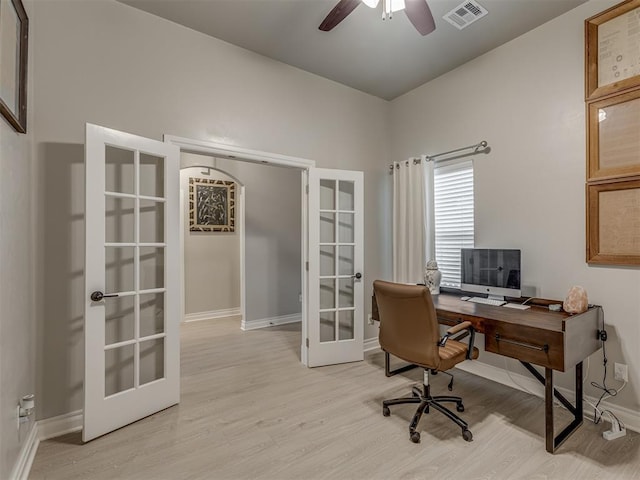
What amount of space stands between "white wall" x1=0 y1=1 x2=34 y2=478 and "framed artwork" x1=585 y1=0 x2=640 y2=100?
144 inches

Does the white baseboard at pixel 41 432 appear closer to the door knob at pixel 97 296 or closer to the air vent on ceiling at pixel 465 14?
the door knob at pixel 97 296

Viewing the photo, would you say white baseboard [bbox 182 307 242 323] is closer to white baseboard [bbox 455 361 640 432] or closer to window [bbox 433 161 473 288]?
window [bbox 433 161 473 288]

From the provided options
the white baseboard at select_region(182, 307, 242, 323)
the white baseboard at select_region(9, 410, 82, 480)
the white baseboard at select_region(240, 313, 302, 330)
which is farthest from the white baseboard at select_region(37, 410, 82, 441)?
the white baseboard at select_region(182, 307, 242, 323)

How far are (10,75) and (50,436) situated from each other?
2.17 m

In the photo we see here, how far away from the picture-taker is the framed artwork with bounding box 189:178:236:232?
535 centimetres

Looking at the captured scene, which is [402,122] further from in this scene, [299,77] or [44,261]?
[44,261]

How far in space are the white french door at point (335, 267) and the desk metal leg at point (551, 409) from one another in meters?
1.65

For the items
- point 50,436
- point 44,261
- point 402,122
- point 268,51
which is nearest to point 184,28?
point 268,51

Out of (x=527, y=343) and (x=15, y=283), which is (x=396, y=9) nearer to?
(x=527, y=343)

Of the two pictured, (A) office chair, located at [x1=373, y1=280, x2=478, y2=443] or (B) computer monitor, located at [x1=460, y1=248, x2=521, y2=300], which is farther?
(B) computer monitor, located at [x1=460, y1=248, x2=521, y2=300]

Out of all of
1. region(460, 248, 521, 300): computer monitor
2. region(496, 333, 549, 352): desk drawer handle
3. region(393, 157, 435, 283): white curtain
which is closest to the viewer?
region(496, 333, 549, 352): desk drawer handle

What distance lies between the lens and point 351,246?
11.6 feet

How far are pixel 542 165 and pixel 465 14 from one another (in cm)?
134

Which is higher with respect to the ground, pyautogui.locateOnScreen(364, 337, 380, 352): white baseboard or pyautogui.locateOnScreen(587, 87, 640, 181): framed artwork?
pyautogui.locateOnScreen(587, 87, 640, 181): framed artwork
